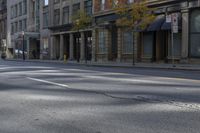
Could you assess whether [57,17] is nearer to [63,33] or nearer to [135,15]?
[63,33]

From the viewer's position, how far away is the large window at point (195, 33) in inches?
1368

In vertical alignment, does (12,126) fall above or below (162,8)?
below

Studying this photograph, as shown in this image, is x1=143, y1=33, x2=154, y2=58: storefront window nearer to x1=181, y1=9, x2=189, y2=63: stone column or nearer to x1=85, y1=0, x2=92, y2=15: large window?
x1=181, y1=9, x2=189, y2=63: stone column

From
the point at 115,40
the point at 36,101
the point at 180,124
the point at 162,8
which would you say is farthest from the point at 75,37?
the point at 180,124

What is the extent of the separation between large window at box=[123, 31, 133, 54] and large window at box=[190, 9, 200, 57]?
30.7 feet

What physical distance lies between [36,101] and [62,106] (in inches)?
51.7

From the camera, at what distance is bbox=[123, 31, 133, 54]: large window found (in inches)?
1729

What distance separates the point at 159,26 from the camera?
37.7 metres

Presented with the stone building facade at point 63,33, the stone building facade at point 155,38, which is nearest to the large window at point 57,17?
the stone building facade at point 63,33

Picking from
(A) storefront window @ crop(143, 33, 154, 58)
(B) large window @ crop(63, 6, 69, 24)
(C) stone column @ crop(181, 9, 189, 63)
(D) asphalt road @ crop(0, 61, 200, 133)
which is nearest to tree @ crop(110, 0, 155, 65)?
(A) storefront window @ crop(143, 33, 154, 58)

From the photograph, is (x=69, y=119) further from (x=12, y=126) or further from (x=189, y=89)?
(x=189, y=89)

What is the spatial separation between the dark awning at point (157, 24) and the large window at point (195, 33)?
325 cm

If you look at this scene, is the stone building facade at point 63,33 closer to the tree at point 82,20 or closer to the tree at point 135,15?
the tree at point 82,20

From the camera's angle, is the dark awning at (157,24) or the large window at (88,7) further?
the large window at (88,7)
